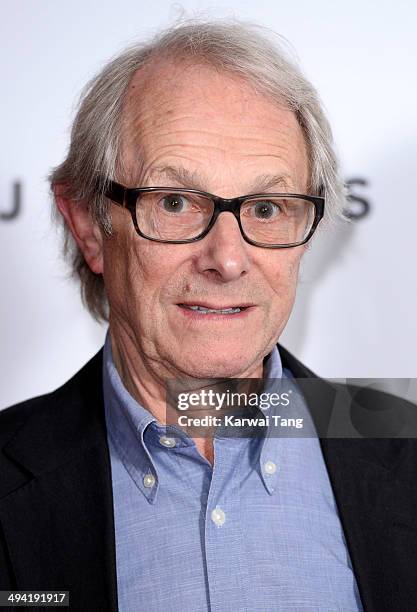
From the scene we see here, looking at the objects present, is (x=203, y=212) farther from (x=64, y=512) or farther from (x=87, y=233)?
(x=64, y=512)

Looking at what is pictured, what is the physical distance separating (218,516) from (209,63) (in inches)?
27.7

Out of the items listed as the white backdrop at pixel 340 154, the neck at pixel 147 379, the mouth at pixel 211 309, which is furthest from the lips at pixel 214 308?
the white backdrop at pixel 340 154

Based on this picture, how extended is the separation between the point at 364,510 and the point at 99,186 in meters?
0.67

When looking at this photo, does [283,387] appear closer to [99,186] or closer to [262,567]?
[262,567]

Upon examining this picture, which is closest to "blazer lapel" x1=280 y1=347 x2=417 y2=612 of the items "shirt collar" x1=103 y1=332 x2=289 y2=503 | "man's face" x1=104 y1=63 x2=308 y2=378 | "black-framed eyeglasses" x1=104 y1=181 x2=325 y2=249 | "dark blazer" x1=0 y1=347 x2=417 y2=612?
"dark blazer" x1=0 y1=347 x2=417 y2=612

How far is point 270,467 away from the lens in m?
1.39

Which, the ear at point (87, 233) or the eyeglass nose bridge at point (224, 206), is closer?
the eyeglass nose bridge at point (224, 206)

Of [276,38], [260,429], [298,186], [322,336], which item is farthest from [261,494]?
[276,38]

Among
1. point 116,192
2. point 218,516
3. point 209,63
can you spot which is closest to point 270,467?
point 218,516

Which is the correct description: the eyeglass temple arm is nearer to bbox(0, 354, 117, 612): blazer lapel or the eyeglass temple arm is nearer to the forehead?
the forehead

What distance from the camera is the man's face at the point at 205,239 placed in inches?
53.2

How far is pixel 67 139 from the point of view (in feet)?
6.13

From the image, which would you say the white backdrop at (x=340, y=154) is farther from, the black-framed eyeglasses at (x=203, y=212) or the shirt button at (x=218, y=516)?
the shirt button at (x=218, y=516)

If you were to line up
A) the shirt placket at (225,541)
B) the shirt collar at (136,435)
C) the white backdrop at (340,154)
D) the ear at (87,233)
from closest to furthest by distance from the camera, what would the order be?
the shirt placket at (225,541), the shirt collar at (136,435), the ear at (87,233), the white backdrop at (340,154)
